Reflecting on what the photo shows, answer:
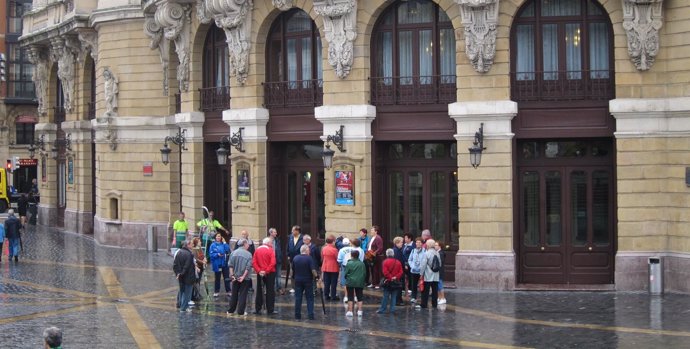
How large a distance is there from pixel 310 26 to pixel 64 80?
69.6ft

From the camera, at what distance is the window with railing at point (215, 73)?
35625 mm

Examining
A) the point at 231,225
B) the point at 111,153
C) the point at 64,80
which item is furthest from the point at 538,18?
the point at 64,80

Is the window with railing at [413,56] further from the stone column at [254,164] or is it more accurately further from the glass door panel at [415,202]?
the stone column at [254,164]

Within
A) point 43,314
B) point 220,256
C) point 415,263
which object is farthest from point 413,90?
point 43,314

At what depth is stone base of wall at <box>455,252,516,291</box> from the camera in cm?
2806

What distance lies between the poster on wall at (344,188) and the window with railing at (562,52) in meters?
5.22

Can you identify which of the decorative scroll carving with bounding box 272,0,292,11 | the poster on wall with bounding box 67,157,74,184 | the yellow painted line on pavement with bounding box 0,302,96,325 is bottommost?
the yellow painted line on pavement with bounding box 0,302,96,325

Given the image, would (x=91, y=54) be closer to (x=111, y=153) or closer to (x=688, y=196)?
(x=111, y=153)

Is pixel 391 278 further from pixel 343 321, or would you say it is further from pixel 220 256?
pixel 220 256

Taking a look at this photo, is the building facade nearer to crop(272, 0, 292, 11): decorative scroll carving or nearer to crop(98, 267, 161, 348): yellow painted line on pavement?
crop(272, 0, 292, 11): decorative scroll carving

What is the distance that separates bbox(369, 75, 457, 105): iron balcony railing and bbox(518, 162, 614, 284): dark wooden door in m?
2.96

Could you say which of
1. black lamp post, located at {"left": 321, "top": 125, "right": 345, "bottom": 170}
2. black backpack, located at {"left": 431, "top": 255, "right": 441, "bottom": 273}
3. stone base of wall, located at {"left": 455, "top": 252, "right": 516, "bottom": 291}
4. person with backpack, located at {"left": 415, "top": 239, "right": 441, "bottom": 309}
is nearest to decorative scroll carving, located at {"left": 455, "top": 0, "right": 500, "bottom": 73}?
black lamp post, located at {"left": 321, "top": 125, "right": 345, "bottom": 170}

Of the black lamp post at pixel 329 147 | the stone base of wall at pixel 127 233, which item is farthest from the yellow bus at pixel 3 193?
the black lamp post at pixel 329 147

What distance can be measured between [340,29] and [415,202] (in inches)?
209
